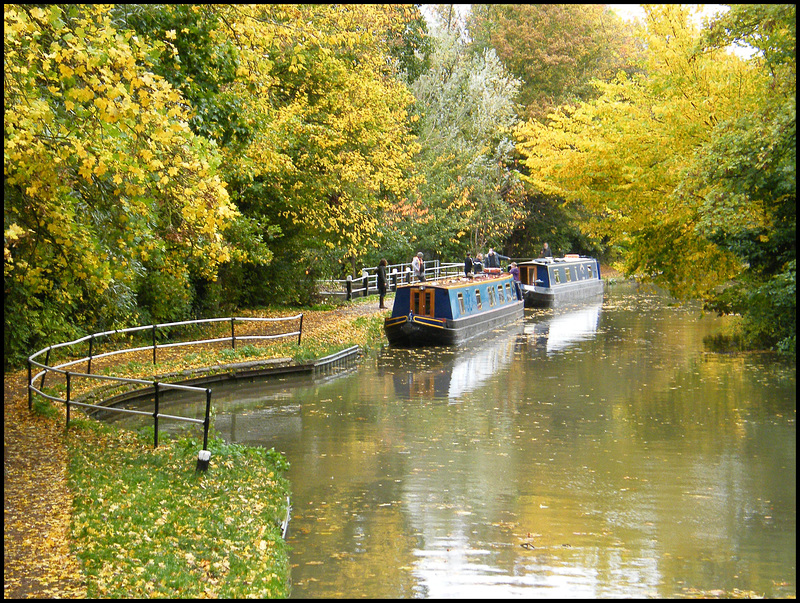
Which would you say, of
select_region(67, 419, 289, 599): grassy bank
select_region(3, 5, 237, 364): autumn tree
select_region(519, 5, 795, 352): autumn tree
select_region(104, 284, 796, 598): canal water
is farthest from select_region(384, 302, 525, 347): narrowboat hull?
select_region(67, 419, 289, 599): grassy bank

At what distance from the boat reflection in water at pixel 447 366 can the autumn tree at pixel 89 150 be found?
7358mm

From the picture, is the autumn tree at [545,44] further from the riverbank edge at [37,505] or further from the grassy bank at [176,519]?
the grassy bank at [176,519]

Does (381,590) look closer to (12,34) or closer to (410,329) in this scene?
(12,34)

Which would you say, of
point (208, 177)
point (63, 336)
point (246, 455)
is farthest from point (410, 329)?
point (208, 177)

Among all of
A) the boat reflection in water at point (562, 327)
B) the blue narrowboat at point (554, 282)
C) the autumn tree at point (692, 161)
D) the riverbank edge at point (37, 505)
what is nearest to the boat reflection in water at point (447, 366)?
the boat reflection in water at point (562, 327)

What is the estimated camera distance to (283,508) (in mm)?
8820

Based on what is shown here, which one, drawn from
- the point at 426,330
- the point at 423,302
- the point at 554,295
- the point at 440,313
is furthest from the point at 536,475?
the point at 554,295

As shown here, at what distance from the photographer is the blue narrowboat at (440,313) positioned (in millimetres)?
23922

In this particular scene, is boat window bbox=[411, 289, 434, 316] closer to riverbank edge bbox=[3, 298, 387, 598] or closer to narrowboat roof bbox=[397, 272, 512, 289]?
narrowboat roof bbox=[397, 272, 512, 289]

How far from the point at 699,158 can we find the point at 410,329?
1105 centimetres

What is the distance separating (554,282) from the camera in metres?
39.2

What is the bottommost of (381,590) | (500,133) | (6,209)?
(381,590)

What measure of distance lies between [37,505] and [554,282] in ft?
109

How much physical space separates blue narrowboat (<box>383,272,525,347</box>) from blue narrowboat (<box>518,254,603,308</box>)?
9.38 meters
